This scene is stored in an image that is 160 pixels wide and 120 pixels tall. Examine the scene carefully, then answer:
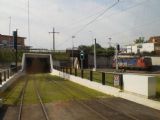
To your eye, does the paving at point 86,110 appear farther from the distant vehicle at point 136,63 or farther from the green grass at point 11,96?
the distant vehicle at point 136,63

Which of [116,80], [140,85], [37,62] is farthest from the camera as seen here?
[37,62]

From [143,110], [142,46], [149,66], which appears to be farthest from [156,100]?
[142,46]

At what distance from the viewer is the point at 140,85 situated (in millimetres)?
17938

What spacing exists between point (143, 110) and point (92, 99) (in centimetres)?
509

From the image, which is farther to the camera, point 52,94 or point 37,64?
point 37,64

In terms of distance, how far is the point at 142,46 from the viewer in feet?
381

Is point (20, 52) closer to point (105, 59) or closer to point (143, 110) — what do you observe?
point (105, 59)

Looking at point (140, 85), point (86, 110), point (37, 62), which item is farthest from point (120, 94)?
point (37, 62)

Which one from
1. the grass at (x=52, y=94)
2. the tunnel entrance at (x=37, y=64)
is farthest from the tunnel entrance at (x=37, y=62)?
the grass at (x=52, y=94)

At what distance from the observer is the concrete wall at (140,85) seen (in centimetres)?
1714

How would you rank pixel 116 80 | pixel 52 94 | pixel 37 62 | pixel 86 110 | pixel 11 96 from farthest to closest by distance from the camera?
pixel 37 62 < pixel 52 94 < pixel 11 96 < pixel 116 80 < pixel 86 110

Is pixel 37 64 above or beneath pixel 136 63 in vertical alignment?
beneath

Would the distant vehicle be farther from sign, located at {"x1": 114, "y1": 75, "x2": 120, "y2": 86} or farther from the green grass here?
sign, located at {"x1": 114, "y1": 75, "x2": 120, "y2": 86}

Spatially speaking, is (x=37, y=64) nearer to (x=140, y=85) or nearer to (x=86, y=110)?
(x=140, y=85)
